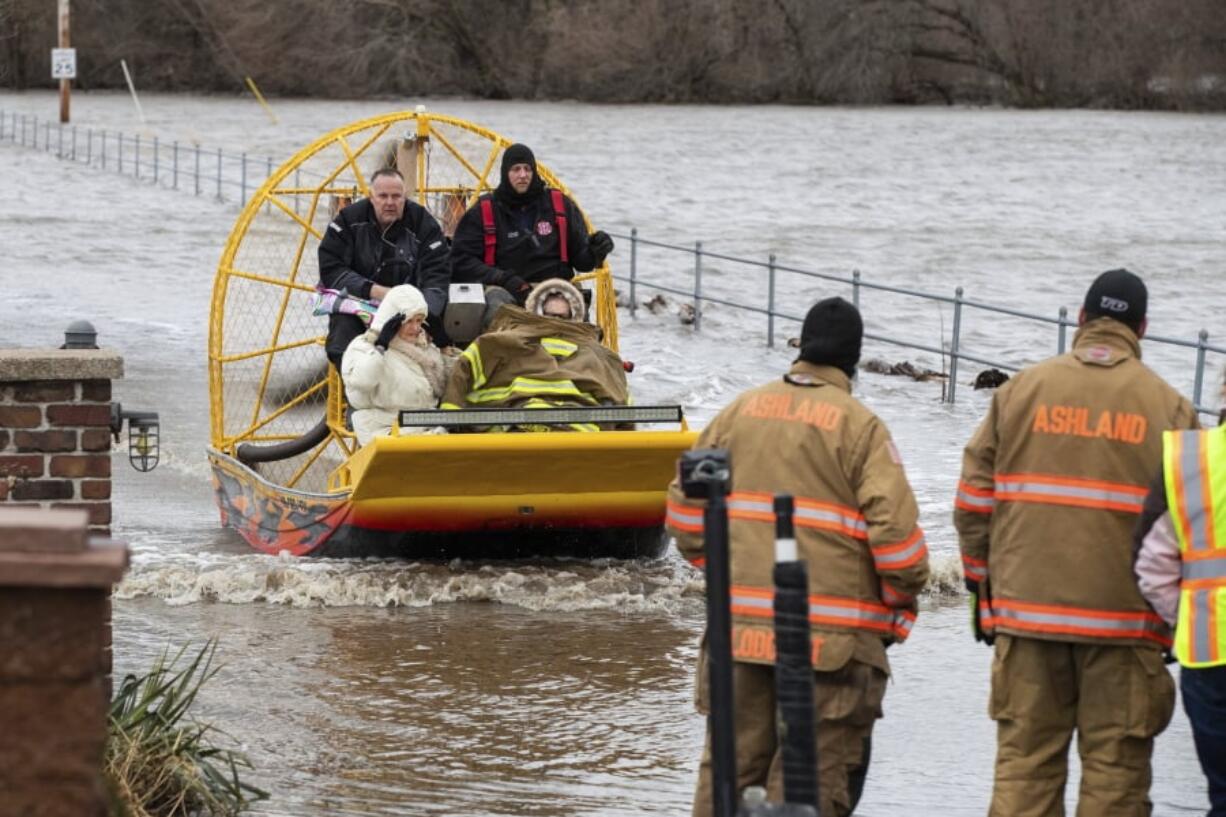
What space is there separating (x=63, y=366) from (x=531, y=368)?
4.03 meters

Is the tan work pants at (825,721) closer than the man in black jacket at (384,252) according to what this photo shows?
Yes

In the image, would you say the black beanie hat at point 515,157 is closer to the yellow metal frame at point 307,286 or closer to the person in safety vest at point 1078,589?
the yellow metal frame at point 307,286

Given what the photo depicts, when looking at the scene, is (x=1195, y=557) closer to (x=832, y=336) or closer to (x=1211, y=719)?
(x=1211, y=719)

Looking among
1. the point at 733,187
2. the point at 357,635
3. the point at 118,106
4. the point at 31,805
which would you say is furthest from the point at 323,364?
the point at 118,106

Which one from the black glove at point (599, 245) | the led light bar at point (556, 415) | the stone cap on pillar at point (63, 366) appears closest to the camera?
the stone cap on pillar at point (63, 366)

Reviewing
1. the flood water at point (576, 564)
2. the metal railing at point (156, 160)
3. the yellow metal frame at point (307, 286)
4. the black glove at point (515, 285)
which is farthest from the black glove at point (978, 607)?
the metal railing at point (156, 160)

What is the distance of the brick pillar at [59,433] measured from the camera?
21.5ft

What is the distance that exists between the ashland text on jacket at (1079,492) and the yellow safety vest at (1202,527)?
0.26 m

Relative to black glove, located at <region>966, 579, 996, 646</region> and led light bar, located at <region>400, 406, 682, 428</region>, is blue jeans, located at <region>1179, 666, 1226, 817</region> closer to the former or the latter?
black glove, located at <region>966, 579, 996, 646</region>

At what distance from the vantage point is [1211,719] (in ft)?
17.3

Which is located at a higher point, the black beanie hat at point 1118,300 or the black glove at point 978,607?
the black beanie hat at point 1118,300

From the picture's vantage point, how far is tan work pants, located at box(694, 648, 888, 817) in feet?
17.8

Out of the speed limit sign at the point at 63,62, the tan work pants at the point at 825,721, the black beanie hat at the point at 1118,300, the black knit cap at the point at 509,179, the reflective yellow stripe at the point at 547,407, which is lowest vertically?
the tan work pants at the point at 825,721

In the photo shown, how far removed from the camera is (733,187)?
2080 inches
